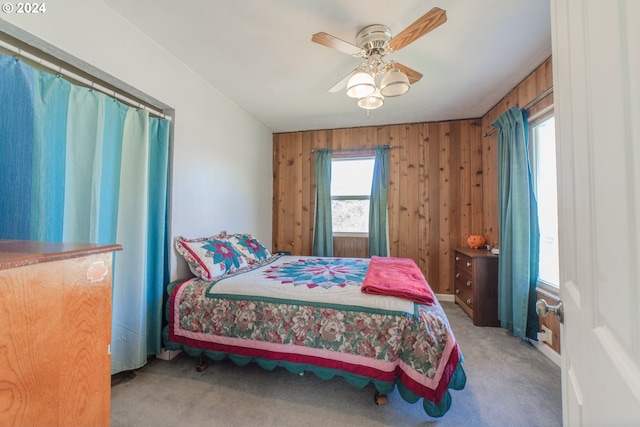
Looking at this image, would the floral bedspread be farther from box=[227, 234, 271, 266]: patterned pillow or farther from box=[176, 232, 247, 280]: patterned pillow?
box=[227, 234, 271, 266]: patterned pillow

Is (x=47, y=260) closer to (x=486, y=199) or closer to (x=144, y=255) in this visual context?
(x=144, y=255)

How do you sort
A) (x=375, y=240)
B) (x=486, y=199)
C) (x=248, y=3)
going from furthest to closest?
(x=375, y=240) < (x=486, y=199) < (x=248, y=3)

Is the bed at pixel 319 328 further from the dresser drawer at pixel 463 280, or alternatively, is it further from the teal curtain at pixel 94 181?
A: the dresser drawer at pixel 463 280

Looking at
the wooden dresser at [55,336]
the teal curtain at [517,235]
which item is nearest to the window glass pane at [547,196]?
the teal curtain at [517,235]

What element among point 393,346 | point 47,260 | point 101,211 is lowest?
point 393,346

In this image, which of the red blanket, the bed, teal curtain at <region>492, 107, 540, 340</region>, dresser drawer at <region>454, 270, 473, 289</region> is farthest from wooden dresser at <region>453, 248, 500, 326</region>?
the bed

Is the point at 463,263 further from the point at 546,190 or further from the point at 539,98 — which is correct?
the point at 539,98

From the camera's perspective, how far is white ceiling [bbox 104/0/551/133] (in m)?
1.64

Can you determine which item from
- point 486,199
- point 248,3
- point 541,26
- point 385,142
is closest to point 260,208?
point 385,142

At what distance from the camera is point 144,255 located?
1884 mm

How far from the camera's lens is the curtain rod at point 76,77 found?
127 cm

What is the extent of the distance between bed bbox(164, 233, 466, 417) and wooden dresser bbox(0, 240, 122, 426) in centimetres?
104

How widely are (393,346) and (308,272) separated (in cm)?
103

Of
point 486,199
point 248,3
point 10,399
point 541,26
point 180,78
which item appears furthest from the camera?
point 486,199
